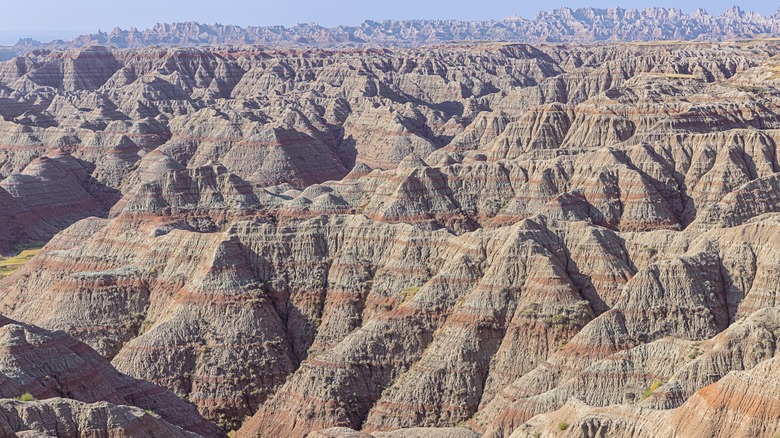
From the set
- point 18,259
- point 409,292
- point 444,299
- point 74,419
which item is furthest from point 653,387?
point 18,259

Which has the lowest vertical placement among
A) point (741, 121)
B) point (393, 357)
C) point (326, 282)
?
point (393, 357)

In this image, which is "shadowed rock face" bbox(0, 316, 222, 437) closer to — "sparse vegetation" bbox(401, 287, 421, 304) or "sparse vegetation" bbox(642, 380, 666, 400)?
"sparse vegetation" bbox(401, 287, 421, 304)

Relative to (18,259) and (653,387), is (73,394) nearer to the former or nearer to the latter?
(653,387)

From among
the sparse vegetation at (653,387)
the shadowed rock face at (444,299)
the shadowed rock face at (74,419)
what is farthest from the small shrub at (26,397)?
the sparse vegetation at (653,387)

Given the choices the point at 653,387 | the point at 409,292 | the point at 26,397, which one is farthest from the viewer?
the point at 409,292

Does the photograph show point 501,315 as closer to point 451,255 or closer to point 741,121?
point 451,255

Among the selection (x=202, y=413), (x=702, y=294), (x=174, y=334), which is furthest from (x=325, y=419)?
(x=702, y=294)

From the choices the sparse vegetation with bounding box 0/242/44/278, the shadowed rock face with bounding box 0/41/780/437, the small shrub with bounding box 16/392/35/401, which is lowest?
the small shrub with bounding box 16/392/35/401

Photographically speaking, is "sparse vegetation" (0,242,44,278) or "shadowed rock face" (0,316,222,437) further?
"sparse vegetation" (0,242,44,278)

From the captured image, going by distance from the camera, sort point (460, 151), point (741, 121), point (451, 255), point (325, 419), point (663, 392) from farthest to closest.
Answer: point (460, 151)
point (741, 121)
point (451, 255)
point (325, 419)
point (663, 392)

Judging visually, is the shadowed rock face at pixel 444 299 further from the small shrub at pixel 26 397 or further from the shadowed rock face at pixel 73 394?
the small shrub at pixel 26 397

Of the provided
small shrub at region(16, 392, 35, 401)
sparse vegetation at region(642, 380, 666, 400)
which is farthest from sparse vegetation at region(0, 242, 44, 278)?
sparse vegetation at region(642, 380, 666, 400)
